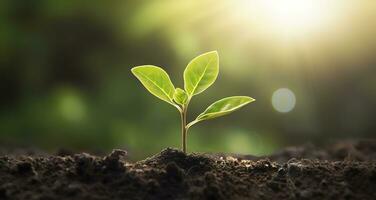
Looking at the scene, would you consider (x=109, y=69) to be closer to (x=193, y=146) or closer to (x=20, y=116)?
(x=20, y=116)

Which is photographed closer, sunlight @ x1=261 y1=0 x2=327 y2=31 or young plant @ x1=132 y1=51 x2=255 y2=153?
young plant @ x1=132 y1=51 x2=255 y2=153

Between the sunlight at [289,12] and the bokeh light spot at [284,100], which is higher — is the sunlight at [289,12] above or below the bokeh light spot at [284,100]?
above

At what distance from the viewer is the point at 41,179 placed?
108 cm

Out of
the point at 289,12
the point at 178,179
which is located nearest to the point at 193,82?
the point at 178,179

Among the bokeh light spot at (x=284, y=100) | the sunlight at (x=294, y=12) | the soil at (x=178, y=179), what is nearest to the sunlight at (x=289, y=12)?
the sunlight at (x=294, y=12)

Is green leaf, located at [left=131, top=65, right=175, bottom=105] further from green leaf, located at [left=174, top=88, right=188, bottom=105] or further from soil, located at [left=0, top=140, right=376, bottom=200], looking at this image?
soil, located at [left=0, top=140, right=376, bottom=200]

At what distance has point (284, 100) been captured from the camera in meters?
3.14

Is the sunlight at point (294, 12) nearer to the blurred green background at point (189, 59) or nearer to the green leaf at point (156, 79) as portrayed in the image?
the blurred green background at point (189, 59)

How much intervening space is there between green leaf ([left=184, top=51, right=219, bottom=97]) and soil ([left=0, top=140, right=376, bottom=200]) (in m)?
0.16

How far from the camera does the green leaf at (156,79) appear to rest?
1155 mm

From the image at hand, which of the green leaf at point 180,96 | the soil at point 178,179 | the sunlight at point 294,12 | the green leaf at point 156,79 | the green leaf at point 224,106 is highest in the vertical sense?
the sunlight at point 294,12

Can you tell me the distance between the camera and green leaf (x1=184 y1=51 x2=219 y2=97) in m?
1.17

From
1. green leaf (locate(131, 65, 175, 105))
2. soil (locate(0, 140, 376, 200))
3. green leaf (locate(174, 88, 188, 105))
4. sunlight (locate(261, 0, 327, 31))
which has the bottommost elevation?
soil (locate(0, 140, 376, 200))

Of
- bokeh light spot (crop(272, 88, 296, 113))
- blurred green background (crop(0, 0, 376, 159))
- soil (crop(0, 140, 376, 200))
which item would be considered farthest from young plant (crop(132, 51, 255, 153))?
bokeh light spot (crop(272, 88, 296, 113))
